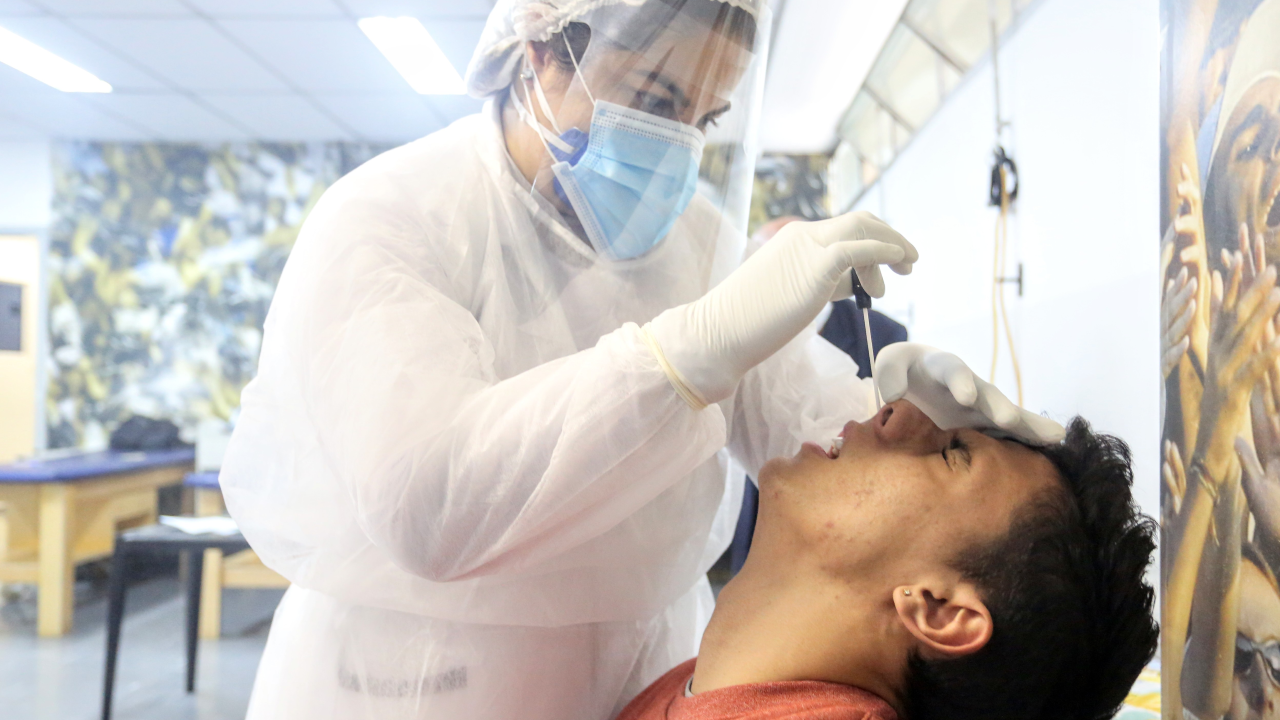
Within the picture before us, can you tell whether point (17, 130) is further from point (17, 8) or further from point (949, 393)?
point (949, 393)

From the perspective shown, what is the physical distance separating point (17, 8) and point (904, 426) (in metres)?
4.82

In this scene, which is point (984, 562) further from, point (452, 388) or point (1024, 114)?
point (1024, 114)

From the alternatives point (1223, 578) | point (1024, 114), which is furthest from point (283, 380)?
point (1024, 114)

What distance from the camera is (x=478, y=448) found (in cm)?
78

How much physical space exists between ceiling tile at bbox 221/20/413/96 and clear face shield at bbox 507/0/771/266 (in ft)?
12.2

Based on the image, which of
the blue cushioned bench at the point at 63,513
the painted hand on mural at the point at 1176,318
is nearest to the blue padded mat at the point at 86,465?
the blue cushioned bench at the point at 63,513

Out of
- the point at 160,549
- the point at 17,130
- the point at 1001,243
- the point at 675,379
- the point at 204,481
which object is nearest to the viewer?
the point at 675,379

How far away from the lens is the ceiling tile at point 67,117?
5407 millimetres

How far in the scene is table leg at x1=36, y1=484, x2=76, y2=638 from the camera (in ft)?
13.7

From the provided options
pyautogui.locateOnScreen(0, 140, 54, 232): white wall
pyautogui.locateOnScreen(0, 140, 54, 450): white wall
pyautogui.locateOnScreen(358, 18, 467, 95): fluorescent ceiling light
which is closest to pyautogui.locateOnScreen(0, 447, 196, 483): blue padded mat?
pyautogui.locateOnScreen(0, 140, 54, 450): white wall

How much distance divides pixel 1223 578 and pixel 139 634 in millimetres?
4686

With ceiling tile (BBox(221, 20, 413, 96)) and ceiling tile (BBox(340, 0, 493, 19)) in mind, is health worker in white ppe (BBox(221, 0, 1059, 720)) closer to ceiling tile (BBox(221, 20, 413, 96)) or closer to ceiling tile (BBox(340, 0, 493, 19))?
ceiling tile (BBox(340, 0, 493, 19))

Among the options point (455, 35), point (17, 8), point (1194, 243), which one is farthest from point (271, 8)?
point (1194, 243)

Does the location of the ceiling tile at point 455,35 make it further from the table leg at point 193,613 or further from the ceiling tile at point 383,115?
the table leg at point 193,613
